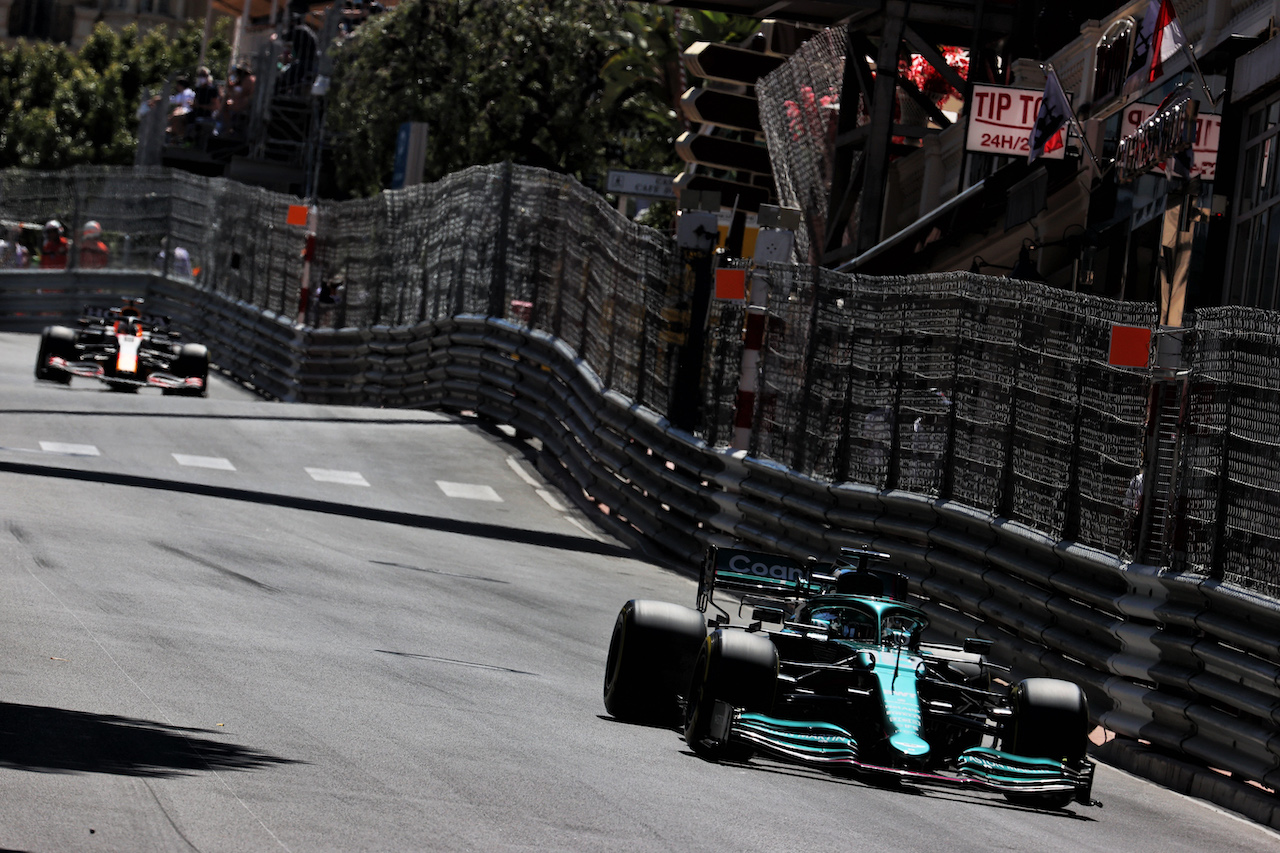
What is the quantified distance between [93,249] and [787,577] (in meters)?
31.8

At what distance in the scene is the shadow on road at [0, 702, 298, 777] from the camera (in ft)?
19.6

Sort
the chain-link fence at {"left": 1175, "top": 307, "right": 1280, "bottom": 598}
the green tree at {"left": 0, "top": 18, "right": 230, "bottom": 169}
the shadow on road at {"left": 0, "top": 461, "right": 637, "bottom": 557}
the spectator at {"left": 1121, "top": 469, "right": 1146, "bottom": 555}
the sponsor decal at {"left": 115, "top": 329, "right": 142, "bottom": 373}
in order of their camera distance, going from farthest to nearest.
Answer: the green tree at {"left": 0, "top": 18, "right": 230, "bottom": 169} → the sponsor decal at {"left": 115, "top": 329, "right": 142, "bottom": 373} → the shadow on road at {"left": 0, "top": 461, "right": 637, "bottom": 557} → the spectator at {"left": 1121, "top": 469, "right": 1146, "bottom": 555} → the chain-link fence at {"left": 1175, "top": 307, "right": 1280, "bottom": 598}

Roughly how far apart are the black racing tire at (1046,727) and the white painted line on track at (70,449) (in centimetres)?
1197

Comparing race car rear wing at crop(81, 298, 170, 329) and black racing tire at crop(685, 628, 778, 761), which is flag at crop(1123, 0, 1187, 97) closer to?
black racing tire at crop(685, 628, 778, 761)

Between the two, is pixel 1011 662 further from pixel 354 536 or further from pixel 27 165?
pixel 27 165

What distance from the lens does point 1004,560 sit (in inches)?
429

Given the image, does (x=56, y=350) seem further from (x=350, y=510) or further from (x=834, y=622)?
(x=834, y=622)

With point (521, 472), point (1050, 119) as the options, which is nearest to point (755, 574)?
point (1050, 119)

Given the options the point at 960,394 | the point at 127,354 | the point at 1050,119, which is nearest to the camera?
the point at 960,394

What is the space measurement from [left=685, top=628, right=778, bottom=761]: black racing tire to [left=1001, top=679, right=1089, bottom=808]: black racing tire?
102cm

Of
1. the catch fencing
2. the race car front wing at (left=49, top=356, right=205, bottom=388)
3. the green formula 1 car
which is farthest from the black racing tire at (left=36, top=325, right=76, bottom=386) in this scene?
the green formula 1 car

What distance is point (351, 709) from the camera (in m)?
7.70

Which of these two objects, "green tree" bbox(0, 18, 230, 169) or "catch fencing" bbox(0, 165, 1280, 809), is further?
"green tree" bbox(0, 18, 230, 169)

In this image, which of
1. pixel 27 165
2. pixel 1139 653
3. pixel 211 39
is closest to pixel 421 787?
pixel 1139 653
